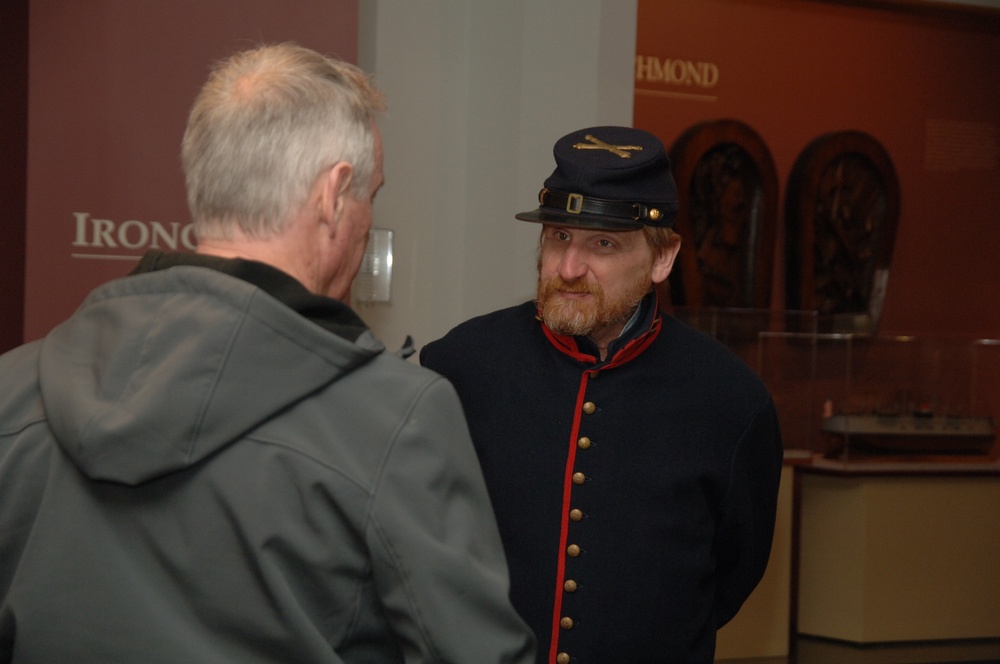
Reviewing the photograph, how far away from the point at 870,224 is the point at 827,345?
2.49 ft

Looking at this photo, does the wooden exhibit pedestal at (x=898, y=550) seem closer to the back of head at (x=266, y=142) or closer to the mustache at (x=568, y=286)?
the mustache at (x=568, y=286)

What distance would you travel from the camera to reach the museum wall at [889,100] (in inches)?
220

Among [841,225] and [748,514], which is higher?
[841,225]

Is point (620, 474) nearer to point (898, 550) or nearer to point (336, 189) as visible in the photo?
point (336, 189)

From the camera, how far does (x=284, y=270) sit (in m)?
1.28

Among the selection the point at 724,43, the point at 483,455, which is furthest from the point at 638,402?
the point at 724,43

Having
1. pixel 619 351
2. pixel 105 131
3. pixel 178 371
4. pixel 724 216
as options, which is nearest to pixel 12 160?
pixel 105 131

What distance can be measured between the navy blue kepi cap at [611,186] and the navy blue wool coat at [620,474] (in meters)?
0.20

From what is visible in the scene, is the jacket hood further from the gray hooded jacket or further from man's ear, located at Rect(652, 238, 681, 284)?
man's ear, located at Rect(652, 238, 681, 284)

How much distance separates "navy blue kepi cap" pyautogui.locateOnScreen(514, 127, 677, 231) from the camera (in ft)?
7.25

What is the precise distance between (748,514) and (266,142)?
→ 52.8 inches

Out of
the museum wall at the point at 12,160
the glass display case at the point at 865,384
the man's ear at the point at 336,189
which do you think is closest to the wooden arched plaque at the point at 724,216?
the glass display case at the point at 865,384

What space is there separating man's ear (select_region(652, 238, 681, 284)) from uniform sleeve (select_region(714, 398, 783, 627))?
12.7 inches

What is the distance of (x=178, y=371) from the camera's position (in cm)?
113
